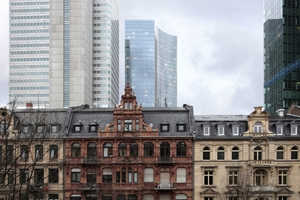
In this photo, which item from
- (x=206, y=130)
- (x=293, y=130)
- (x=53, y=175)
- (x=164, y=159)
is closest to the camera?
(x=164, y=159)

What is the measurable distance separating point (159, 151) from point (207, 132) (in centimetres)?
818

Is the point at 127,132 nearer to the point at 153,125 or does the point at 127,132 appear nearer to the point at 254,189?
the point at 153,125

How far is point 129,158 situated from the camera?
74.5 meters

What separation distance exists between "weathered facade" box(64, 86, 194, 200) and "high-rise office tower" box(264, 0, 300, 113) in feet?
247

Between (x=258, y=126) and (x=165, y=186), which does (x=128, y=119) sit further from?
(x=258, y=126)

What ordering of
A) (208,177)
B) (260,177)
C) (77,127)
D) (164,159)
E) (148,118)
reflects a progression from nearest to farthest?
(164,159), (260,177), (208,177), (77,127), (148,118)

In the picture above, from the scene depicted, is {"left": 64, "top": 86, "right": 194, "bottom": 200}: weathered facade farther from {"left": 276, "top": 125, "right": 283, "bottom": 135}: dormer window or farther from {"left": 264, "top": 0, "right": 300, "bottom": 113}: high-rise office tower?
{"left": 264, "top": 0, "right": 300, "bottom": 113}: high-rise office tower

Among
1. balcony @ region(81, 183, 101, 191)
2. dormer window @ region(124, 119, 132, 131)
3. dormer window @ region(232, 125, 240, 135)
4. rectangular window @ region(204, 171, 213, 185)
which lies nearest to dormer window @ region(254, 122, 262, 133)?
dormer window @ region(232, 125, 240, 135)

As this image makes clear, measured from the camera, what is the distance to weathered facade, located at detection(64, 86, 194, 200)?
74188 millimetres

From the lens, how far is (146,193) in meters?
74.2

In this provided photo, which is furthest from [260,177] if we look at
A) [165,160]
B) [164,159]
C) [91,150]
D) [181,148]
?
[91,150]

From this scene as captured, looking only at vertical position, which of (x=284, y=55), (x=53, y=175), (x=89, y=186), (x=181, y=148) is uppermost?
(x=284, y=55)

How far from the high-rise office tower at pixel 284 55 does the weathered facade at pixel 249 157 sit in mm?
69020

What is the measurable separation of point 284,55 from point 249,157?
78.7 meters
